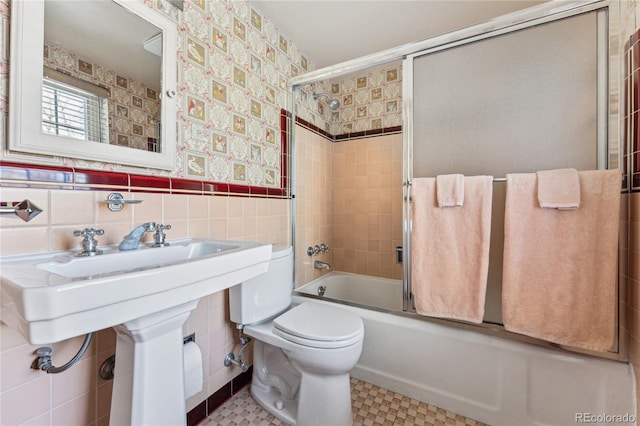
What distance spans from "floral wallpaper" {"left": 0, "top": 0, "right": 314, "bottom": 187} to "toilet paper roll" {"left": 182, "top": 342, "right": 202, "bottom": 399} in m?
0.76

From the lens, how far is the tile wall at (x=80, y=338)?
2.47 feet

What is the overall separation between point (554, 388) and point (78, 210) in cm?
196

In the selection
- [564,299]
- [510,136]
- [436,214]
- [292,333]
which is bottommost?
[292,333]

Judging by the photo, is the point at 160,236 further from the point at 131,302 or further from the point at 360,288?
the point at 360,288

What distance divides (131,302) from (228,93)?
3.87ft

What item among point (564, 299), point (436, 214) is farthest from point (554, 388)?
point (436, 214)

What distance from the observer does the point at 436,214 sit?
1.29m

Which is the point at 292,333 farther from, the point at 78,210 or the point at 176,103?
the point at 176,103

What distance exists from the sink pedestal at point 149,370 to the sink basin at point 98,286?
0.13m

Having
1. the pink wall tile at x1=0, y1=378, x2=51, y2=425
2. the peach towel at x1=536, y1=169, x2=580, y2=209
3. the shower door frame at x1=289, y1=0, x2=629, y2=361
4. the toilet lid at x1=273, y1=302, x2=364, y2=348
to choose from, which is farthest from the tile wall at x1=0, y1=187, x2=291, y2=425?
the peach towel at x1=536, y1=169, x2=580, y2=209

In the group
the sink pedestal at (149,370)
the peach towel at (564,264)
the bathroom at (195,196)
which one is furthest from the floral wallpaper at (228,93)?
the peach towel at (564,264)

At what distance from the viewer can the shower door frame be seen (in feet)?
3.38

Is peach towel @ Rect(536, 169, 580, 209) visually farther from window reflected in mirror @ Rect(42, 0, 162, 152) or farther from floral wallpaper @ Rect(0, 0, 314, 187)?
Result: window reflected in mirror @ Rect(42, 0, 162, 152)

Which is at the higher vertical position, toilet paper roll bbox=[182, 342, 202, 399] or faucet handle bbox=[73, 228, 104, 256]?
faucet handle bbox=[73, 228, 104, 256]
